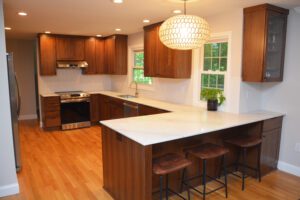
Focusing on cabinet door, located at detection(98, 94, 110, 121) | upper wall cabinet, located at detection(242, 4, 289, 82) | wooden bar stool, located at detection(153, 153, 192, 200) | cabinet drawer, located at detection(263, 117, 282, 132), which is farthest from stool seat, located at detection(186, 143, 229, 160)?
cabinet door, located at detection(98, 94, 110, 121)

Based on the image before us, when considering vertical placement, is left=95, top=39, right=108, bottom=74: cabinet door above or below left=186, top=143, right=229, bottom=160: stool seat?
above

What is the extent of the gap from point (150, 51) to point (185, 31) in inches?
91.2

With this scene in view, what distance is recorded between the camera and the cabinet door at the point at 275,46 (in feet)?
10.3

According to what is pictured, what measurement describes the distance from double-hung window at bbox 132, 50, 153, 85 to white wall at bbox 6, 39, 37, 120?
3.31 meters

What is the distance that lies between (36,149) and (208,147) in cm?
337

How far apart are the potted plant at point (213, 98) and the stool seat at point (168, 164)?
141 centimetres

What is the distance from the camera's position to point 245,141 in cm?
306

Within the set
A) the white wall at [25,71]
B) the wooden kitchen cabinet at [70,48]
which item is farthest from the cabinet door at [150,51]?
the white wall at [25,71]

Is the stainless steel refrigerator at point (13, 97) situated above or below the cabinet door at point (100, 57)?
below

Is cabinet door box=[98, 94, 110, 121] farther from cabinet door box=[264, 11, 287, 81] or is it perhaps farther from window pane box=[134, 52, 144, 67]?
cabinet door box=[264, 11, 287, 81]

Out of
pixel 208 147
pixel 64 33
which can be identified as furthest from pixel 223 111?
pixel 64 33

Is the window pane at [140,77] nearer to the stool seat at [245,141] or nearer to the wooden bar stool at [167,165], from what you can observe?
the stool seat at [245,141]

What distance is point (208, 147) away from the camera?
9.27ft

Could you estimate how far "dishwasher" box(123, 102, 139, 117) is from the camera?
4672mm
